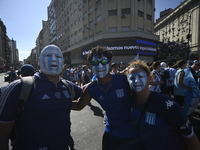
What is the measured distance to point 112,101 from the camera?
1743 mm

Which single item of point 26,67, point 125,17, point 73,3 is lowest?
point 26,67

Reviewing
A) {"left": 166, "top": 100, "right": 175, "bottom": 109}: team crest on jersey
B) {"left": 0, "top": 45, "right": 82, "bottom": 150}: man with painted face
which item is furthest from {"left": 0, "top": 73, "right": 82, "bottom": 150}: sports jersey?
{"left": 166, "top": 100, "right": 175, "bottom": 109}: team crest on jersey

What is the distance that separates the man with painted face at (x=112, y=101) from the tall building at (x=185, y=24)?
3503 cm

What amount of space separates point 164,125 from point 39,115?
1.35 meters

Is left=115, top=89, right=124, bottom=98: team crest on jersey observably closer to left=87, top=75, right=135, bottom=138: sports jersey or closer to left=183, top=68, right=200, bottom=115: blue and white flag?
left=87, top=75, right=135, bottom=138: sports jersey

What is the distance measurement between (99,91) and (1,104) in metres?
1.17

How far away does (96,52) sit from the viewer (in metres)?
2.00

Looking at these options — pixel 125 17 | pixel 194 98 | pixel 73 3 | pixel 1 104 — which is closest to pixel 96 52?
pixel 1 104

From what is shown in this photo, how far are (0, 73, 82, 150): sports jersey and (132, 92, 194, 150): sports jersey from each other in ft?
3.26

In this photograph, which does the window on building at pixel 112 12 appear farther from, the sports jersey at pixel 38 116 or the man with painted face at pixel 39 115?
the sports jersey at pixel 38 116

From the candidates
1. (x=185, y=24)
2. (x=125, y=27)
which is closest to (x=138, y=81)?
(x=125, y=27)

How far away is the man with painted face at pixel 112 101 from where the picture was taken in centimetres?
166

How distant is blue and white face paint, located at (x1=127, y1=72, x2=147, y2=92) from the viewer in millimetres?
1590

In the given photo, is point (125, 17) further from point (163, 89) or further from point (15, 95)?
point (15, 95)
